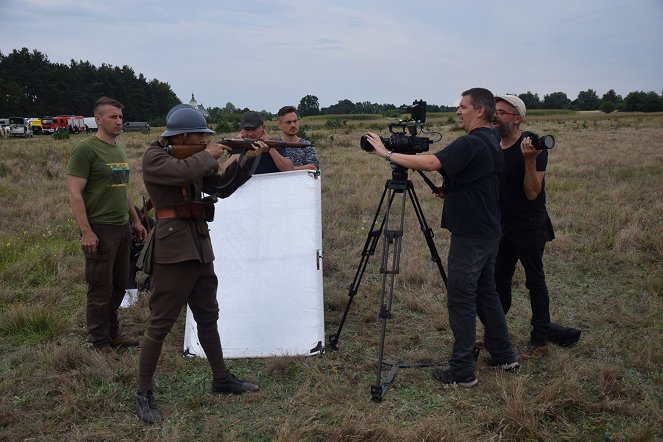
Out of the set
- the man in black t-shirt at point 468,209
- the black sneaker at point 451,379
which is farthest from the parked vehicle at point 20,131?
the black sneaker at point 451,379

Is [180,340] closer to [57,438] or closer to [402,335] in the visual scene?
[57,438]

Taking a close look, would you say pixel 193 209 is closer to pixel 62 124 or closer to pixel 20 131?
pixel 20 131

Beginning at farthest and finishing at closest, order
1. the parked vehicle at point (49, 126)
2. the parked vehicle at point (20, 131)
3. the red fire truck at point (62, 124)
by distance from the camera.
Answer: the red fire truck at point (62, 124)
the parked vehicle at point (49, 126)
the parked vehicle at point (20, 131)

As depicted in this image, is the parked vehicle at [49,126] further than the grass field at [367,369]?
Yes

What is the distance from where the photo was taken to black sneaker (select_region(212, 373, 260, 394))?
3.91 metres

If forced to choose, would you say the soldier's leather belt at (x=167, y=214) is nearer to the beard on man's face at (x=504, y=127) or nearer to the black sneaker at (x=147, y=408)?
the black sneaker at (x=147, y=408)

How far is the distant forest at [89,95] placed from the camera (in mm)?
70000

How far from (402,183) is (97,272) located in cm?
273

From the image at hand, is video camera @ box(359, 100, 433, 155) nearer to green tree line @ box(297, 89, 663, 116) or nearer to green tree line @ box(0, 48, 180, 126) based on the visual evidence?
green tree line @ box(297, 89, 663, 116)

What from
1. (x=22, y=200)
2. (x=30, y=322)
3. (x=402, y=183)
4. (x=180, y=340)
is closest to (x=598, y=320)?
(x=402, y=183)

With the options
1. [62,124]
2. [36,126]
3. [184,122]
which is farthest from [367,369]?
[62,124]

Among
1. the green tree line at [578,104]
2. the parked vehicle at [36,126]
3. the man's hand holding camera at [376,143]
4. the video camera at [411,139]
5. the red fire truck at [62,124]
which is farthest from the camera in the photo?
the green tree line at [578,104]

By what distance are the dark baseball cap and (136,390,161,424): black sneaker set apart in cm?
270

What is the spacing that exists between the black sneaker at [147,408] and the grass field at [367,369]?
2.3 inches
